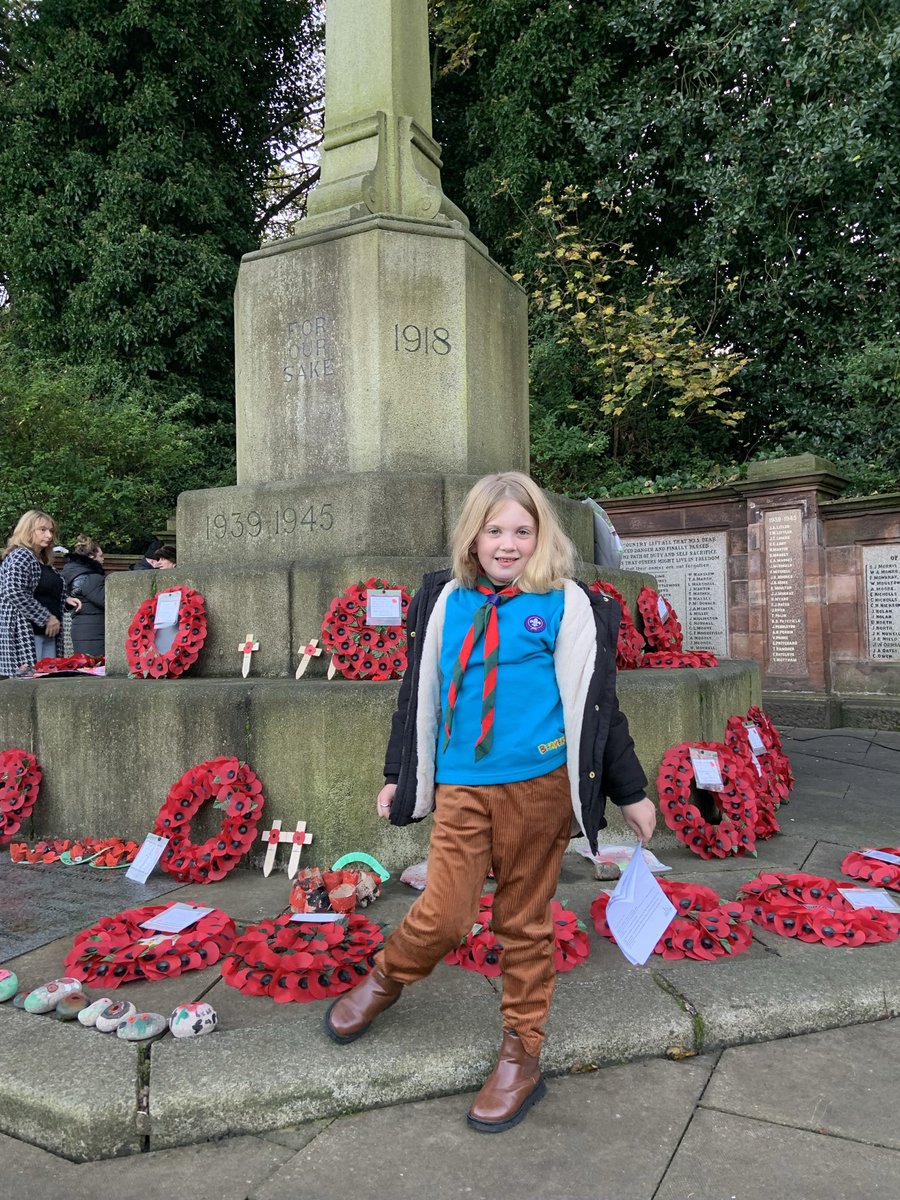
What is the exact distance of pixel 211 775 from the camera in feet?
12.4

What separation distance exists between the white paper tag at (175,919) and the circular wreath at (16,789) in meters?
1.50

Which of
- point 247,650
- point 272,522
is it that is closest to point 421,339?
point 272,522

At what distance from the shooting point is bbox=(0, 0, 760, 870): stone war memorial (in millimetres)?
3814

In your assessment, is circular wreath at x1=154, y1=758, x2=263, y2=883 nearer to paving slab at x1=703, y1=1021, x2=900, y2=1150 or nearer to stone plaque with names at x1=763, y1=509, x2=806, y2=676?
paving slab at x1=703, y1=1021, x2=900, y2=1150

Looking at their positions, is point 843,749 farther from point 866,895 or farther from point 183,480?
point 183,480

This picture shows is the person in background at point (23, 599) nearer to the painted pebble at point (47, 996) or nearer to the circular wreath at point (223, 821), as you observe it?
the circular wreath at point (223, 821)

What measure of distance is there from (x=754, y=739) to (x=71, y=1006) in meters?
3.49

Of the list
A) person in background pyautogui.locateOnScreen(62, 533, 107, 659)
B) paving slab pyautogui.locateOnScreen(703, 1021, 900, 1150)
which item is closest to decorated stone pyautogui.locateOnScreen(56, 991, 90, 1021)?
paving slab pyautogui.locateOnScreen(703, 1021, 900, 1150)

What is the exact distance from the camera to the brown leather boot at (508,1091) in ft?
6.49

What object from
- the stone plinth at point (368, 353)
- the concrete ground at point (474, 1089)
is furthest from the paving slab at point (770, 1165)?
the stone plinth at point (368, 353)

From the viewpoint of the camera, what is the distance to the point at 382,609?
4.08 meters

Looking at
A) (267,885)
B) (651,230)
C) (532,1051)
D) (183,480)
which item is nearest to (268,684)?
(267,885)

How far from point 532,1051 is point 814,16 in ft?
44.6

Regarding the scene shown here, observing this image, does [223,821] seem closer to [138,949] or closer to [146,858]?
[146,858]
